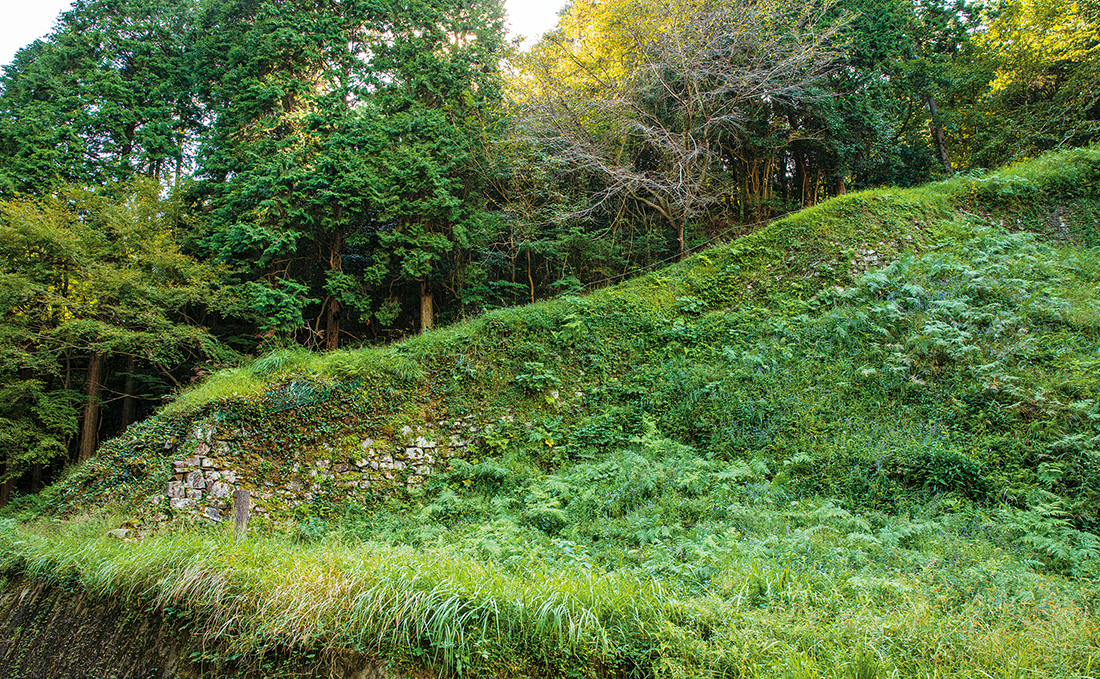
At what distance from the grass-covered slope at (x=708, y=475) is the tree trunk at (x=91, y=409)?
7079 mm

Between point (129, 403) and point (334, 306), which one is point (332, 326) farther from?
point (129, 403)

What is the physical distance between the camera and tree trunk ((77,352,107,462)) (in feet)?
45.0

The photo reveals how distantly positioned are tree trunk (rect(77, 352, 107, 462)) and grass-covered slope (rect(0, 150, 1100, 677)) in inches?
279

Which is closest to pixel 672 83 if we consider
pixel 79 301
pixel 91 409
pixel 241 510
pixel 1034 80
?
pixel 1034 80

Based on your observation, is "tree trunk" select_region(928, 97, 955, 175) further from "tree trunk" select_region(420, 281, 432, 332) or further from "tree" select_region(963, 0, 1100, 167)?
"tree trunk" select_region(420, 281, 432, 332)

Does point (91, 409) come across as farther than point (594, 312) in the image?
Yes

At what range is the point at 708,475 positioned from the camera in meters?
6.49

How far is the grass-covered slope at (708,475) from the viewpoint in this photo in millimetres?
3051

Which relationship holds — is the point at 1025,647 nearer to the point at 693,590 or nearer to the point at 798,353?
the point at 693,590

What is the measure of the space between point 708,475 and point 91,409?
16.5 meters

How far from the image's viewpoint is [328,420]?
8391 mm

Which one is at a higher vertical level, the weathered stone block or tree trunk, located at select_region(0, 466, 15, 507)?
the weathered stone block

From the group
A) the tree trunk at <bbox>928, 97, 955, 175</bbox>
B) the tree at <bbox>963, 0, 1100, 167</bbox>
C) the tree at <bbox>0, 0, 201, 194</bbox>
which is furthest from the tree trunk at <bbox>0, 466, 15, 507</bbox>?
the tree at <bbox>963, 0, 1100, 167</bbox>

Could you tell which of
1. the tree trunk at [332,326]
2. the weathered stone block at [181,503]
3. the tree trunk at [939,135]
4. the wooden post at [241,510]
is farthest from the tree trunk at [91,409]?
the tree trunk at [939,135]
